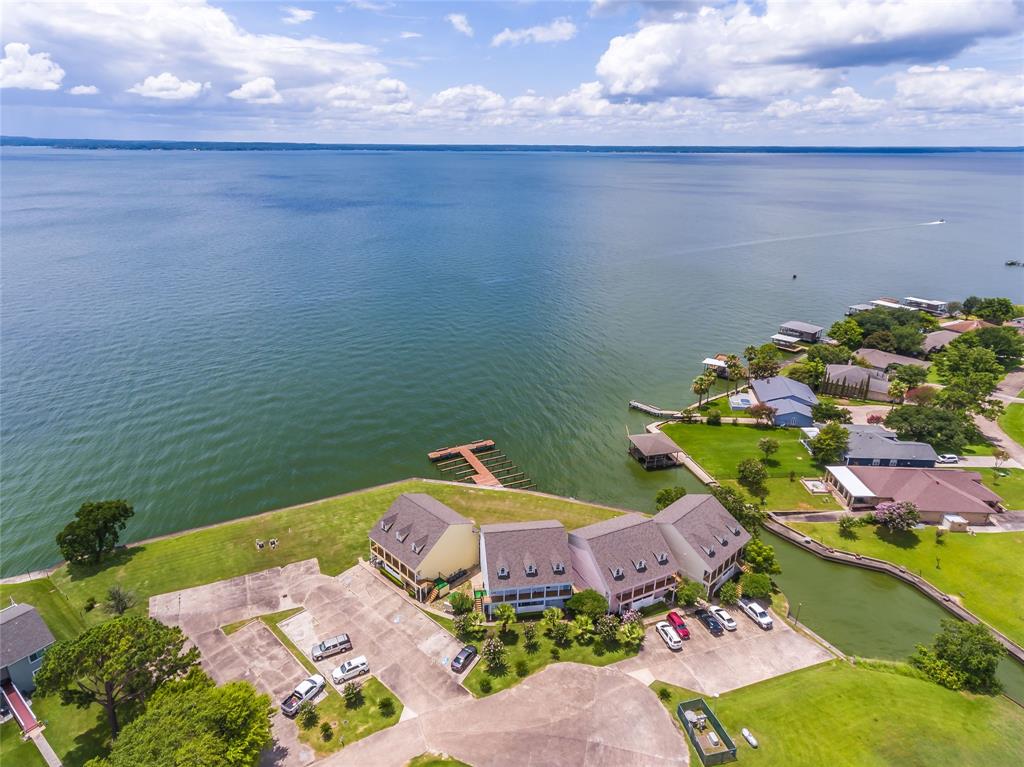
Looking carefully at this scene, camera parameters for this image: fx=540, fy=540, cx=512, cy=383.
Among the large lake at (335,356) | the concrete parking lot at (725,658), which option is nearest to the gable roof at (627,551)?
the concrete parking lot at (725,658)

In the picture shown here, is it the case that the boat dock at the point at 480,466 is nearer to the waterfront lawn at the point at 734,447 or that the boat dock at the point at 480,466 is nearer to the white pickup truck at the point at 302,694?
the waterfront lawn at the point at 734,447

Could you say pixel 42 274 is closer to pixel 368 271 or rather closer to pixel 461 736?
pixel 368 271

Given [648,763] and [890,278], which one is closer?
[648,763]

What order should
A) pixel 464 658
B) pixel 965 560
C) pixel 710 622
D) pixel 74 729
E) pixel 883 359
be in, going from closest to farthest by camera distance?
pixel 74 729 → pixel 464 658 → pixel 710 622 → pixel 965 560 → pixel 883 359

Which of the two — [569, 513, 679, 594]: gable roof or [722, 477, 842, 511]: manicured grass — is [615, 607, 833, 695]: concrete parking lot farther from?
[722, 477, 842, 511]: manicured grass

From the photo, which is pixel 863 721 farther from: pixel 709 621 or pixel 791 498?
pixel 791 498

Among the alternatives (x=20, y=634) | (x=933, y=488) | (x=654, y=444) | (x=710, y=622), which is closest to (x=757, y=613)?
(x=710, y=622)

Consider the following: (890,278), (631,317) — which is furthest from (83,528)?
(890,278)
